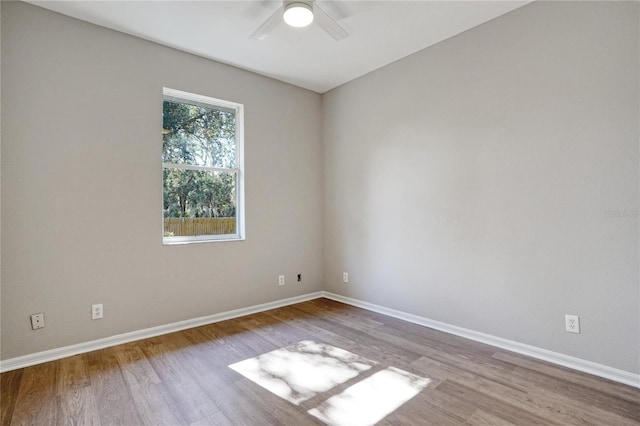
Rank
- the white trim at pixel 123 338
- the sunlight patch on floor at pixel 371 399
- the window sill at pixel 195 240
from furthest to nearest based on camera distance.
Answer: the window sill at pixel 195 240 → the white trim at pixel 123 338 → the sunlight patch on floor at pixel 371 399

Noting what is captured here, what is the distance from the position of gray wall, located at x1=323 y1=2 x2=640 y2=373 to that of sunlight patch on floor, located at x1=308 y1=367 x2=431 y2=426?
1067mm

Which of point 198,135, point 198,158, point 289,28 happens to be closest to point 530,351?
point 289,28

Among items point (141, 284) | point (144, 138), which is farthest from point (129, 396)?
point (144, 138)

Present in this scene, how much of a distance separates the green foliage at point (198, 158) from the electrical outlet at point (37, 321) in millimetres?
1225

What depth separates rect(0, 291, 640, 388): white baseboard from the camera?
2168 millimetres

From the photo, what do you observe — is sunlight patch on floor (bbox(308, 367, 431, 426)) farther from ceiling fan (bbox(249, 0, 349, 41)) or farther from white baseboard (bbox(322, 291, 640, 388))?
ceiling fan (bbox(249, 0, 349, 41))

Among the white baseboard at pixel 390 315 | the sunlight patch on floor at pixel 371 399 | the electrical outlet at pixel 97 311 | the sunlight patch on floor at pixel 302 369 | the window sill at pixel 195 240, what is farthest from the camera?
Result: the window sill at pixel 195 240

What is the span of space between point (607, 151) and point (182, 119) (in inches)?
141

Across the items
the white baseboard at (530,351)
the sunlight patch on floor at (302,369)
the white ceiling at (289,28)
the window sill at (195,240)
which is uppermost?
the white ceiling at (289,28)

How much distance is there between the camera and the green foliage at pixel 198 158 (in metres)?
3.17

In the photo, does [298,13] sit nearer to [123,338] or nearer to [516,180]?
[516,180]

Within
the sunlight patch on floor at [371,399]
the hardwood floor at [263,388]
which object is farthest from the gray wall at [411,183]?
the sunlight patch on floor at [371,399]

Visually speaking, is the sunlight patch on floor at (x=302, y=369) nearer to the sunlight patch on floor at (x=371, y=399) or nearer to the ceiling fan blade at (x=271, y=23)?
the sunlight patch on floor at (x=371, y=399)

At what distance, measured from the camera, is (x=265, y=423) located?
171 cm
